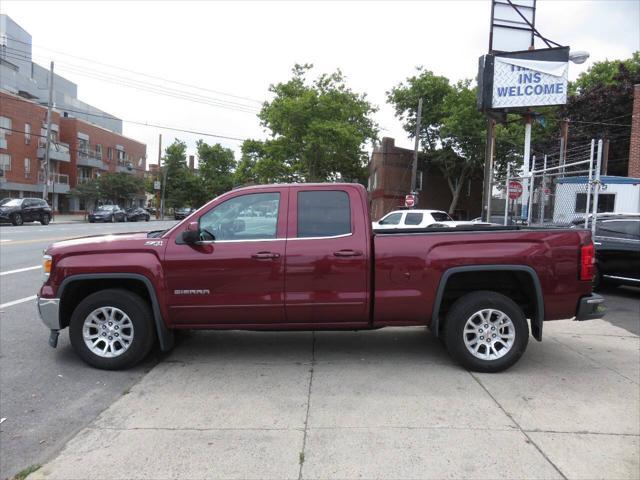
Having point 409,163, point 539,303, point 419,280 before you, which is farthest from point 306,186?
point 409,163

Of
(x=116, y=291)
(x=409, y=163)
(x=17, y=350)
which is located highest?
(x=409, y=163)

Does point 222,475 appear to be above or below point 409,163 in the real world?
below

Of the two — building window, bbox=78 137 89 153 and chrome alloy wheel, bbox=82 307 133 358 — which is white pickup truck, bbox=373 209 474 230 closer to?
chrome alloy wheel, bbox=82 307 133 358

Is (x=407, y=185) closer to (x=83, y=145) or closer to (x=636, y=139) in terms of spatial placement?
(x=636, y=139)

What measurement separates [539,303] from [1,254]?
47.0 feet

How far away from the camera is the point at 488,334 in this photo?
4.83m

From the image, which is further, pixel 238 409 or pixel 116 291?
pixel 116 291

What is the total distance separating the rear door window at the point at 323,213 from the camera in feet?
15.8

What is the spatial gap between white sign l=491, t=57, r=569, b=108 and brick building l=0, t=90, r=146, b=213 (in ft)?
140

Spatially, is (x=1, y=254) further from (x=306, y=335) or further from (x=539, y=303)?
(x=539, y=303)

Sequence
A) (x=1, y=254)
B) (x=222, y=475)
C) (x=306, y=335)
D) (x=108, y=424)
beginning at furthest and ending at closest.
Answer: (x=1, y=254) → (x=306, y=335) → (x=108, y=424) → (x=222, y=475)

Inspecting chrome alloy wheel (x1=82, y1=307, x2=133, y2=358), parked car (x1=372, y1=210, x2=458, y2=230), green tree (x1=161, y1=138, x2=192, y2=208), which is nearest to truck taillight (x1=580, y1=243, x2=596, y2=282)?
chrome alloy wheel (x1=82, y1=307, x2=133, y2=358)

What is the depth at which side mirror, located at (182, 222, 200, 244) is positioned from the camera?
464 centimetres

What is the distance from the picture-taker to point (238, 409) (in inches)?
158
